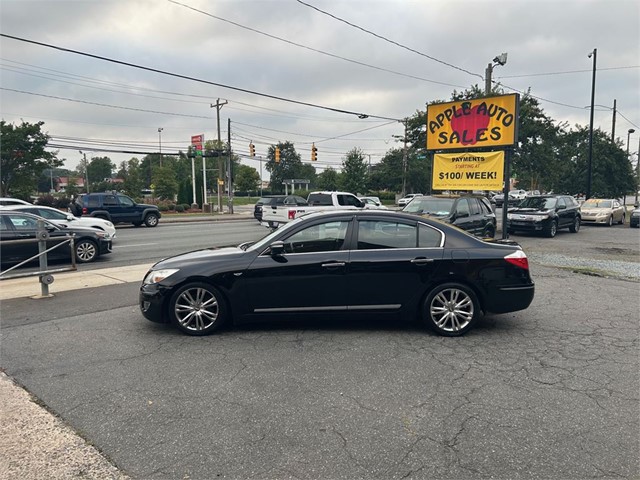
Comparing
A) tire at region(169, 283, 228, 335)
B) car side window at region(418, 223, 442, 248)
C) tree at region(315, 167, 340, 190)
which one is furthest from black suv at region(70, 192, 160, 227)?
tree at region(315, 167, 340, 190)

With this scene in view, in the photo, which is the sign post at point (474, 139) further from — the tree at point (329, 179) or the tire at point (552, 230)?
the tree at point (329, 179)

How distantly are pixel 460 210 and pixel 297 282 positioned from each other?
27.2 feet

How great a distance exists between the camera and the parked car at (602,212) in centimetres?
2248

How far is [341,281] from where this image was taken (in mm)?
5172

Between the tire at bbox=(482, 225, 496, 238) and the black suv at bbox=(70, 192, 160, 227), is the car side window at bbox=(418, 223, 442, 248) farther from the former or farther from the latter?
the black suv at bbox=(70, 192, 160, 227)

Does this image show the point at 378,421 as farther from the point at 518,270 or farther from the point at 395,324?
the point at 518,270

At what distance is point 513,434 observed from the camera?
3.19 metres

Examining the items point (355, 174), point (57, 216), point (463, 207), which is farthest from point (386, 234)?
point (355, 174)

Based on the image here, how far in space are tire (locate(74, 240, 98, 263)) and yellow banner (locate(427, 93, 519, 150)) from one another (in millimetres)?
11378

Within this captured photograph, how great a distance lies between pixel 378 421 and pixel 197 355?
7.08 feet

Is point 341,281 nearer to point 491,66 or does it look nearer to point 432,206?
point 432,206

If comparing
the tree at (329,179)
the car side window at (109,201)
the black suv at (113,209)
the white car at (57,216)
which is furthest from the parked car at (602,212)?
the tree at (329,179)

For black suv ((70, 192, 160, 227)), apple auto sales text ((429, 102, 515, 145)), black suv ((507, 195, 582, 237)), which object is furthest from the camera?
black suv ((70, 192, 160, 227))

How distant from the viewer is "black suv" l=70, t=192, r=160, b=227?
72.0 ft
